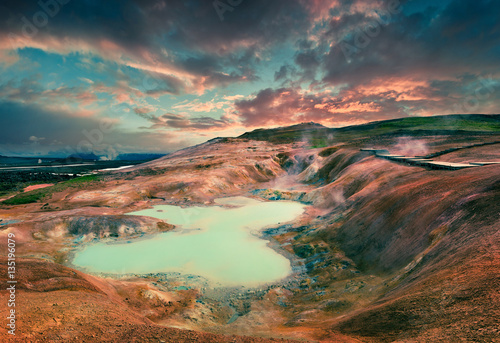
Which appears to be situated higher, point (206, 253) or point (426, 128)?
point (426, 128)

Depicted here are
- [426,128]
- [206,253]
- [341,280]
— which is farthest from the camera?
[426,128]

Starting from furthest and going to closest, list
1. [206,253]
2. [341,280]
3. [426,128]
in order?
1. [426,128]
2. [206,253]
3. [341,280]

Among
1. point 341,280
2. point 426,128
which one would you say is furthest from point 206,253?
point 426,128

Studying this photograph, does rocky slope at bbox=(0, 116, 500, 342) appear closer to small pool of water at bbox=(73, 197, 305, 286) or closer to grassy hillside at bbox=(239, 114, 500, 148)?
small pool of water at bbox=(73, 197, 305, 286)

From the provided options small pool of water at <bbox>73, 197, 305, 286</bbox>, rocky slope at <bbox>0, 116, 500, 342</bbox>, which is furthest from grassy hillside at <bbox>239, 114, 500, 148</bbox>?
small pool of water at <bbox>73, 197, 305, 286</bbox>

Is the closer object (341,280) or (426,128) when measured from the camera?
(341,280)

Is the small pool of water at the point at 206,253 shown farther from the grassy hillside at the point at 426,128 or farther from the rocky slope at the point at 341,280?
the grassy hillside at the point at 426,128

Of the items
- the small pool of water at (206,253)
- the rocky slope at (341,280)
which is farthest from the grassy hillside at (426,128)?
the small pool of water at (206,253)

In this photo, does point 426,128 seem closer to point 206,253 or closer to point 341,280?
point 341,280
